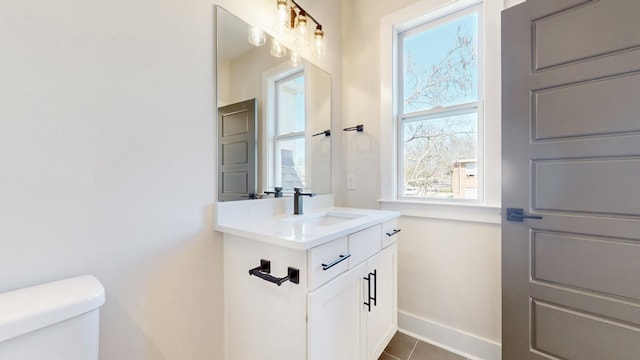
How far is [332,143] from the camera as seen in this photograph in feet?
6.69

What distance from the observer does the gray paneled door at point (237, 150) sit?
1.26m

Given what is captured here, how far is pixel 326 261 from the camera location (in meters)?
1.03

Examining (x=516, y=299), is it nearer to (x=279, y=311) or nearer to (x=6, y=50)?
(x=279, y=311)

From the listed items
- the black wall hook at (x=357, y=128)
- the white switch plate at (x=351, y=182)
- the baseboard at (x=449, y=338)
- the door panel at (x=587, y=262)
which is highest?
the black wall hook at (x=357, y=128)

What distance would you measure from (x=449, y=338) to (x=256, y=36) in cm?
226

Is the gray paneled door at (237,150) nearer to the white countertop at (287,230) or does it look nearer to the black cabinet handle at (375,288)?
the white countertop at (287,230)

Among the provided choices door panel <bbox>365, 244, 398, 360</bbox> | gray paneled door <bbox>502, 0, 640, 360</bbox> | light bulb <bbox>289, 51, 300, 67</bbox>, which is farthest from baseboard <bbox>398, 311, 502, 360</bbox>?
light bulb <bbox>289, 51, 300, 67</bbox>

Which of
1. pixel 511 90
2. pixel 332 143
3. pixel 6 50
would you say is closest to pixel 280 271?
pixel 6 50

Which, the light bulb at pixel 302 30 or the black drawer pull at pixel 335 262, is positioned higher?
the light bulb at pixel 302 30

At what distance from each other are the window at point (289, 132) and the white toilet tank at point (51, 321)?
1.00m

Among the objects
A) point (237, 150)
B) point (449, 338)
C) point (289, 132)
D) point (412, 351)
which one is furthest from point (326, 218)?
point (449, 338)

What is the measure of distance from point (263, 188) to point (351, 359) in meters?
0.98

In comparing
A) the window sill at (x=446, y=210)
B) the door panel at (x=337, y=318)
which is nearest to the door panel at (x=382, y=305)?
the door panel at (x=337, y=318)

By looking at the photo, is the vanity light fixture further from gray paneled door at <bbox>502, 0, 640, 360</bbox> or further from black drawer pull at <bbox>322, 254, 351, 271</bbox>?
black drawer pull at <bbox>322, 254, 351, 271</bbox>
